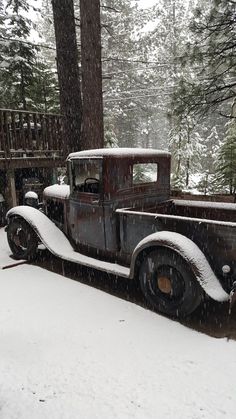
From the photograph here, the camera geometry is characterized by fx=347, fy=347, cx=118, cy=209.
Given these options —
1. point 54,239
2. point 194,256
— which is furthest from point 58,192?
point 194,256

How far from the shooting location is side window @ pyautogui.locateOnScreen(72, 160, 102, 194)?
4.83m

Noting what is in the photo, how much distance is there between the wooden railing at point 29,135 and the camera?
8445 mm

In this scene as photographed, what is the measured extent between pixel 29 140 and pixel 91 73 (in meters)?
2.40

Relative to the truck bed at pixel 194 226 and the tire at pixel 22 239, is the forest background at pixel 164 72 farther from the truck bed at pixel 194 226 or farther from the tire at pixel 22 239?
the tire at pixel 22 239

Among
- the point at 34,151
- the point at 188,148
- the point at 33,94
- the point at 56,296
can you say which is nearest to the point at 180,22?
the point at 188,148

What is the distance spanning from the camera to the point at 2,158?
27.5ft

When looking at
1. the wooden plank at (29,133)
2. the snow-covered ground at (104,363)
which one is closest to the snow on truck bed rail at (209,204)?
the snow-covered ground at (104,363)

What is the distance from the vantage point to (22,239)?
5965 millimetres

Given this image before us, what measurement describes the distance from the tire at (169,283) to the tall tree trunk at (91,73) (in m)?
4.79

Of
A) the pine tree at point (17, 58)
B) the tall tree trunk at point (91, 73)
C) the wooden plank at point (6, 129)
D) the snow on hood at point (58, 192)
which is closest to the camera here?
the snow on hood at point (58, 192)

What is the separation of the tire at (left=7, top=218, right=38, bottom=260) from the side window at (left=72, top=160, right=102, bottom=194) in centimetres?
123

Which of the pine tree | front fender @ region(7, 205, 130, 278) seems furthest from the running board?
the pine tree

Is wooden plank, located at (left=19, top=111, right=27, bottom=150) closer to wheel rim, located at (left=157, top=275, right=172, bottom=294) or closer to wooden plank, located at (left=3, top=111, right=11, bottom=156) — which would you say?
wooden plank, located at (left=3, top=111, right=11, bottom=156)

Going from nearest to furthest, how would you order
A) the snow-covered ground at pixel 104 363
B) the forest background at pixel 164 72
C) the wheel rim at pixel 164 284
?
the snow-covered ground at pixel 104 363
the wheel rim at pixel 164 284
the forest background at pixel 164 72
